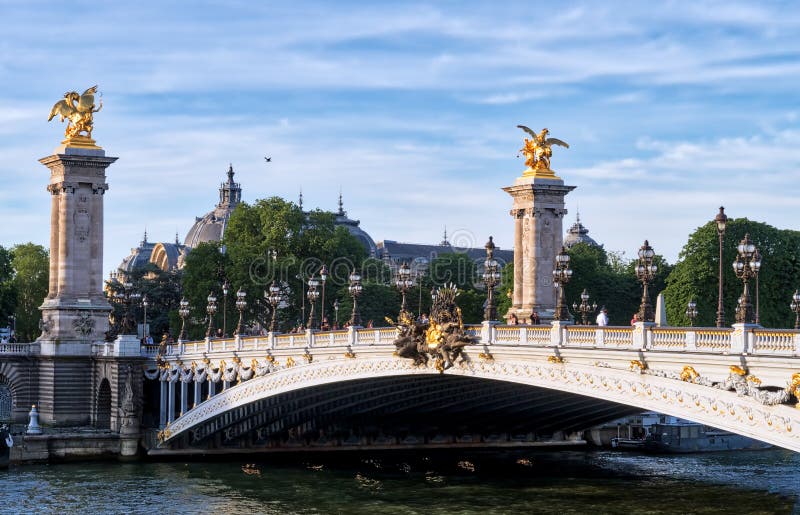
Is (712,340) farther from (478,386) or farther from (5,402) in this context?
(5,402)

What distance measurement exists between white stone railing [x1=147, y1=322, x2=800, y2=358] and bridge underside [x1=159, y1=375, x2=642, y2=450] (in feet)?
5.34

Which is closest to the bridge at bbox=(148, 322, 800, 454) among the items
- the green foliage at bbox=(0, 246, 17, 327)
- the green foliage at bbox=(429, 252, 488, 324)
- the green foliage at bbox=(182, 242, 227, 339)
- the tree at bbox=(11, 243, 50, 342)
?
the green foliage at bbox=(182, 242, 227, 339)

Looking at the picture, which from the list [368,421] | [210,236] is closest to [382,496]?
[368,421]

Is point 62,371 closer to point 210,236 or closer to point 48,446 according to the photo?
point 48,446

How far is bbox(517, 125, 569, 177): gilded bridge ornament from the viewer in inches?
2114

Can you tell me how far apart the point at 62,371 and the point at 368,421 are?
1452cm

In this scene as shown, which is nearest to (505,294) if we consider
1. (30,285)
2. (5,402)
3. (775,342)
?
(5,402)

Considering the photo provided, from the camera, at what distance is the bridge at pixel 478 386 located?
29.2 metres

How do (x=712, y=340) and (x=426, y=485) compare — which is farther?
(x=426, y=485)

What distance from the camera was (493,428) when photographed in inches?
2367

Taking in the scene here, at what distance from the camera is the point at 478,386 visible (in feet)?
155

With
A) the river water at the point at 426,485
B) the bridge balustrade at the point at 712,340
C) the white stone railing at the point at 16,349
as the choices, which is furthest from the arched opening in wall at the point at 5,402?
the bridge balustrade at the point at 712,340

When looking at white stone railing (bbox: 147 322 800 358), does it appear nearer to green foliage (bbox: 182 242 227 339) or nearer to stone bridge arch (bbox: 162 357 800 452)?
stone bridge arch (bbox: 162 357 800 452)

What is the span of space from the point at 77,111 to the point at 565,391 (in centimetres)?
3617
